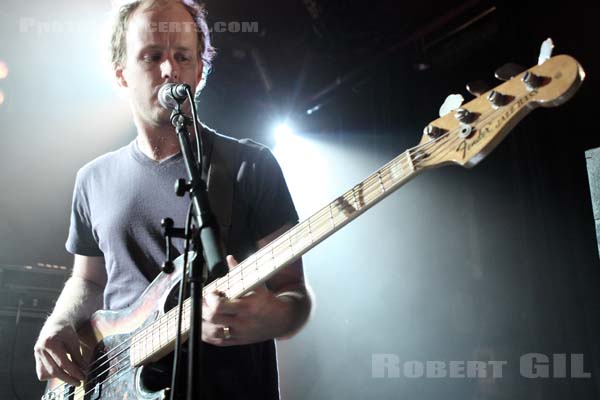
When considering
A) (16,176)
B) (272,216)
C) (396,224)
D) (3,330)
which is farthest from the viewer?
(396,224)

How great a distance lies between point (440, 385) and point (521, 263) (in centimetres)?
100

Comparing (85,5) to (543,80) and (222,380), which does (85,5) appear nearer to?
(222,380)

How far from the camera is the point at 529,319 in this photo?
313cm

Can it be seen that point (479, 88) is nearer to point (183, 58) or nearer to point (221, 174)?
point (221, 174)

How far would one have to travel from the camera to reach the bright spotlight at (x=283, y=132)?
4242 millimetres

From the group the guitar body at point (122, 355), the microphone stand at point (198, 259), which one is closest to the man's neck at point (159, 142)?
the guitar body at point (122, 355)

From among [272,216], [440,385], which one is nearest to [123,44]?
[272,216]

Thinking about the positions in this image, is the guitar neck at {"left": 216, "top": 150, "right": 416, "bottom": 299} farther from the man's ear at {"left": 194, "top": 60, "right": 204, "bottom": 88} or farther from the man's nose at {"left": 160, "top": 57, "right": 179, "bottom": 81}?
the man's ear at {"left": 194, "top": 60, "right": 204, "bottom": 88}

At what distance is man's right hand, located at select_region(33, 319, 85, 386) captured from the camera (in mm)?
1677

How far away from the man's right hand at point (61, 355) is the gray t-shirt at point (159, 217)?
16 centimetres

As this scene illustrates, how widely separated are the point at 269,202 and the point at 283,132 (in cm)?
256

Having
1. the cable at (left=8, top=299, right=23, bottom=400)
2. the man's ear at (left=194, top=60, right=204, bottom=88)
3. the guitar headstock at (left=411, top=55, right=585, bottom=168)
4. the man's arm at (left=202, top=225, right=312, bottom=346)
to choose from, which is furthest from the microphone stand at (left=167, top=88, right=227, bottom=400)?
the cable at (left=8, top=299, right=23, bottom=400)

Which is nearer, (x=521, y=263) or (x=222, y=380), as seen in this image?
(x=222, y=380)

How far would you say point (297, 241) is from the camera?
4.41ft
